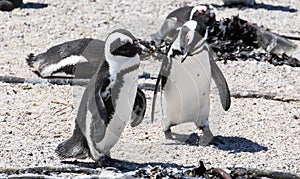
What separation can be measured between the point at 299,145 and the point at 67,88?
2099mm

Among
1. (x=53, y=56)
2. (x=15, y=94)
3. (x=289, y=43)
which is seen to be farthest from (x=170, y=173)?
(x=289, y=43)

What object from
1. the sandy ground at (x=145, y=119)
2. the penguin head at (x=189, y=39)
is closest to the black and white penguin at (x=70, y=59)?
the sandy ground at (x=145, y=119)

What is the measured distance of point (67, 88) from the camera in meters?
6.77

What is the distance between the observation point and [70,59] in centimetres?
756

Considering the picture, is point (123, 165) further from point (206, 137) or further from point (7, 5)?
point (7, 5)

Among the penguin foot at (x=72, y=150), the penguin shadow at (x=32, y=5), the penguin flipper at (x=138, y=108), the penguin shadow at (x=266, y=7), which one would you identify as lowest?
the penguin foot at (x=72, y=150)

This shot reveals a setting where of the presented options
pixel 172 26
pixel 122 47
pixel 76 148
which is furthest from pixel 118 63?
pixel 172 26

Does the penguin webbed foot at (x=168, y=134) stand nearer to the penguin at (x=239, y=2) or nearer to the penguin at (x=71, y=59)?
the penguin at (x=71, y=59)

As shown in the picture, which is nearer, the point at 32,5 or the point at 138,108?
the point at 138,108

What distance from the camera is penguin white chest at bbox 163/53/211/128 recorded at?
5555mm

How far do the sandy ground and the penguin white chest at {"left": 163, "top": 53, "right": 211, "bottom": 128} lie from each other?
191 mm

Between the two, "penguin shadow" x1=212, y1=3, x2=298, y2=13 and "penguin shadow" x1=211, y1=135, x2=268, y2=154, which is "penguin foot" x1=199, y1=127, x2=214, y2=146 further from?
"penguin shadow" x1=212, y1=3, x2=298, y2=13

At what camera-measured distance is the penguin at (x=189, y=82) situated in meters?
5.52

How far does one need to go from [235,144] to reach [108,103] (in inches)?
41.2
